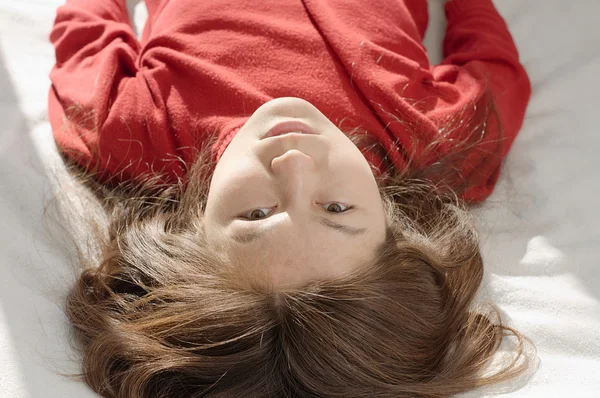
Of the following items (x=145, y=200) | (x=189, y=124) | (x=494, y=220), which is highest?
(x=189, y=124)

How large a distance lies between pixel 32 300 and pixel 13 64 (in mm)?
528

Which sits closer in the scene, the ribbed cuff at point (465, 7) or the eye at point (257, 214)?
the eye at point (257, 214)

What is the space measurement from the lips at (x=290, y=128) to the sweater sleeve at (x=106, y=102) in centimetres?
23

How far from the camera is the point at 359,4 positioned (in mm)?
1245

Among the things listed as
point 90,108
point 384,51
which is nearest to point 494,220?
point 384,51

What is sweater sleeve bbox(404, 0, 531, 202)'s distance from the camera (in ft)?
3.97

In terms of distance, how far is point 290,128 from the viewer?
101 centimetres

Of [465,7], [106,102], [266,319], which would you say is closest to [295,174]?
[266,319]

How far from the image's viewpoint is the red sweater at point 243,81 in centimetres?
115

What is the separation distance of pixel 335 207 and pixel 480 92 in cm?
43

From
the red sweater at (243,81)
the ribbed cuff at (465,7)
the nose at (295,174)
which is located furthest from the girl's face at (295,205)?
the ribbed cuff at (465,7)

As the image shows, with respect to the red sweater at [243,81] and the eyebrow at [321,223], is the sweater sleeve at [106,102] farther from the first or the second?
the eyebrow at [321,223]

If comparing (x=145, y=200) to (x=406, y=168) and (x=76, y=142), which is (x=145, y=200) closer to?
(x=76, y=142)

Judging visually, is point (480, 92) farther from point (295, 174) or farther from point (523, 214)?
point (295, 174)
